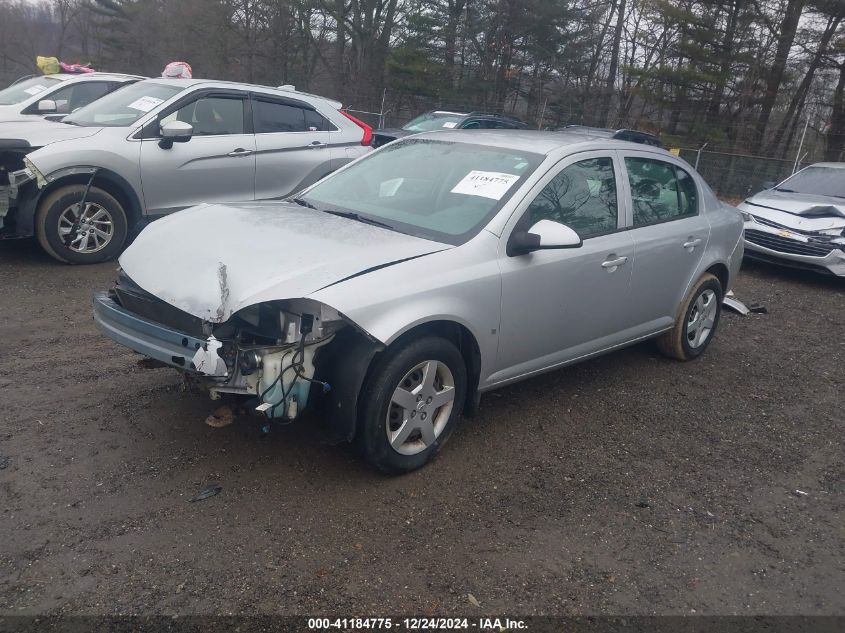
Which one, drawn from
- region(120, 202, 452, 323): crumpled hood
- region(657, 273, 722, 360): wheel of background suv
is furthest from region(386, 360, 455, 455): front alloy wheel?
region(657, 273, 722, 360): wheel of background suv

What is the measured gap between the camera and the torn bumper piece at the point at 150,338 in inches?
124

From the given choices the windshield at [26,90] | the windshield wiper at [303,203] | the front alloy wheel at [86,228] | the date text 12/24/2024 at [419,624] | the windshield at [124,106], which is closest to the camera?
the date text 12/24/2024 at [419,624]

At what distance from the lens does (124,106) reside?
7.29 meters

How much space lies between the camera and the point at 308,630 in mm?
2564

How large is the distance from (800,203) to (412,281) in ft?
26.7

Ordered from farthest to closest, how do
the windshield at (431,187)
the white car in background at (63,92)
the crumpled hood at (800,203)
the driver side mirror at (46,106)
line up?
the white car in background at (63,92) → the crumpled hood at (800,203) → the driver side mirror at (46,106) → the windshield at (431,187)

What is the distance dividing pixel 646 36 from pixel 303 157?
22.0 m

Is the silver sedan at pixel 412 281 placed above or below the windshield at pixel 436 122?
below

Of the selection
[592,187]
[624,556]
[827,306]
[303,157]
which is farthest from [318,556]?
[827,306]

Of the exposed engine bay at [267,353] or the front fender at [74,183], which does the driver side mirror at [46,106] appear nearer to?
the front fender at [74,183]

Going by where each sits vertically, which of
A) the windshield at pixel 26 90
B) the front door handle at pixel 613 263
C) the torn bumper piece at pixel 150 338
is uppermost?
the windshield at pixel 26 90

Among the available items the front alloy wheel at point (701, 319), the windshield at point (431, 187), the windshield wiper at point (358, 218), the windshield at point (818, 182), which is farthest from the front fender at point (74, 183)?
the windshield at point (818, 182)

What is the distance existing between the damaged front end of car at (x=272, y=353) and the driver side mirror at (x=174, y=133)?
3858mm

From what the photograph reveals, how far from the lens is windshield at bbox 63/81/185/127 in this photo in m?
7.11
